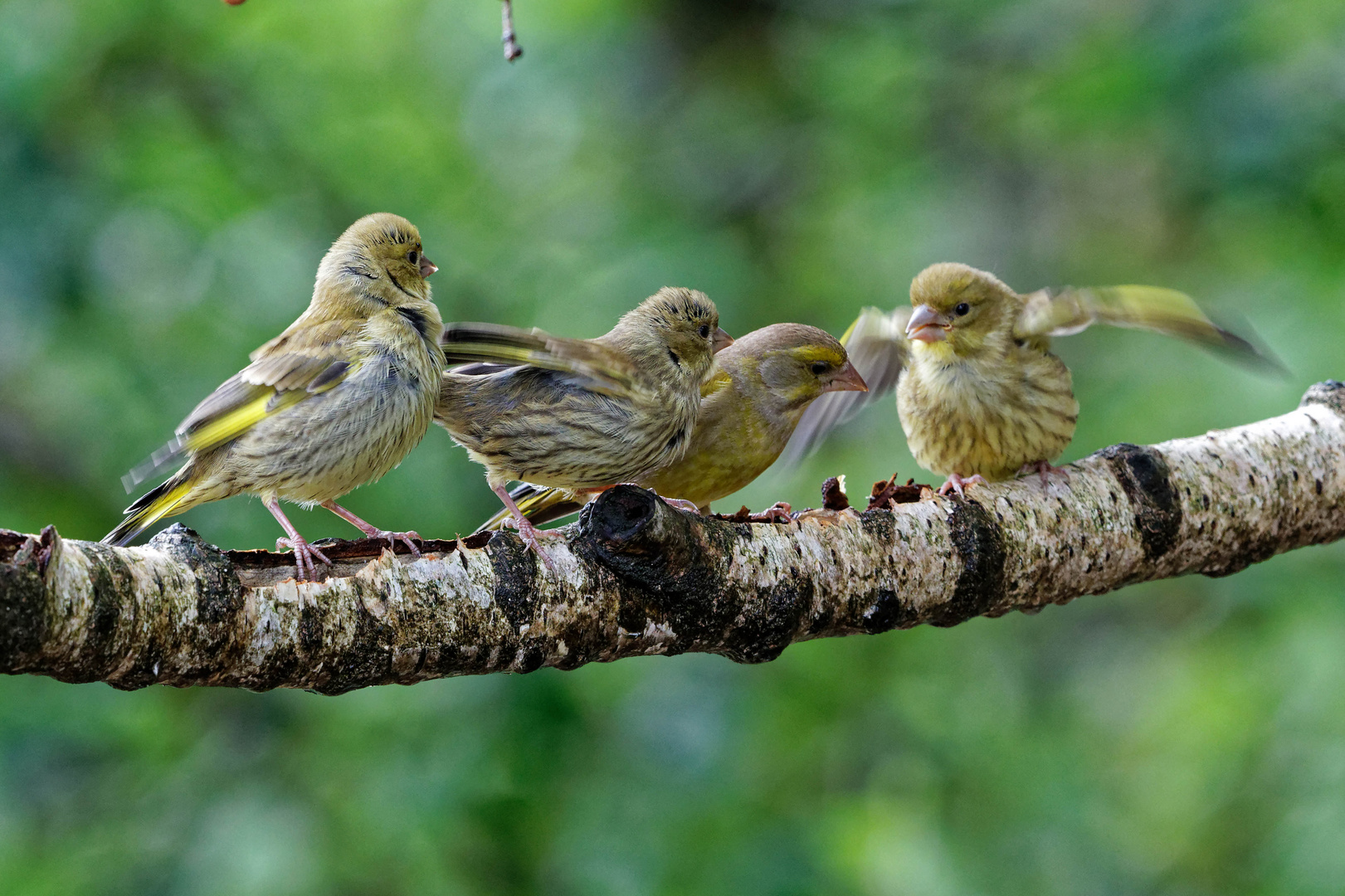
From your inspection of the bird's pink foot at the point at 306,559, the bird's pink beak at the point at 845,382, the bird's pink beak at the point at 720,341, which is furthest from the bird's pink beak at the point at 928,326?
the bird's pink foot at the point at 306,559

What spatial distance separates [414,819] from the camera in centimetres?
539

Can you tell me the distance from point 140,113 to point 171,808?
369 centimetres

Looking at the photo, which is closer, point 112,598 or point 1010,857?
point 112,598

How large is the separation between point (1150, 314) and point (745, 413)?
4.27 ft

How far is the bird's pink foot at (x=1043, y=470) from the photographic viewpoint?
4.08 m

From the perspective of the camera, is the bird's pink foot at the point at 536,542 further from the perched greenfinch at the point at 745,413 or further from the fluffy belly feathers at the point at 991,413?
the fluffy belly feathers at the point at 991,413

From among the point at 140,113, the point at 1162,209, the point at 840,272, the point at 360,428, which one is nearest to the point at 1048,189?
the point at 1162,209

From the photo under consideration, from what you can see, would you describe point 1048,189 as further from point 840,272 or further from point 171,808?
point 171,808

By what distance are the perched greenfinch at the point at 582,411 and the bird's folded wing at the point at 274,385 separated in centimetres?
34

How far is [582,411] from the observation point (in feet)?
12.3

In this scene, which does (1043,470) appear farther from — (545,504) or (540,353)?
(540,353)

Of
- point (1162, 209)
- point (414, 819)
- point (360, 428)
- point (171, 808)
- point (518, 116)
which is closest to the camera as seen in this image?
point (360, 428)

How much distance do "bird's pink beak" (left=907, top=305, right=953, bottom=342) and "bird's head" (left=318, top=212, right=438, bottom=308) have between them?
Result: 1.72m

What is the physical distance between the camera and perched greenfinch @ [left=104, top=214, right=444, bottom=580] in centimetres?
359
